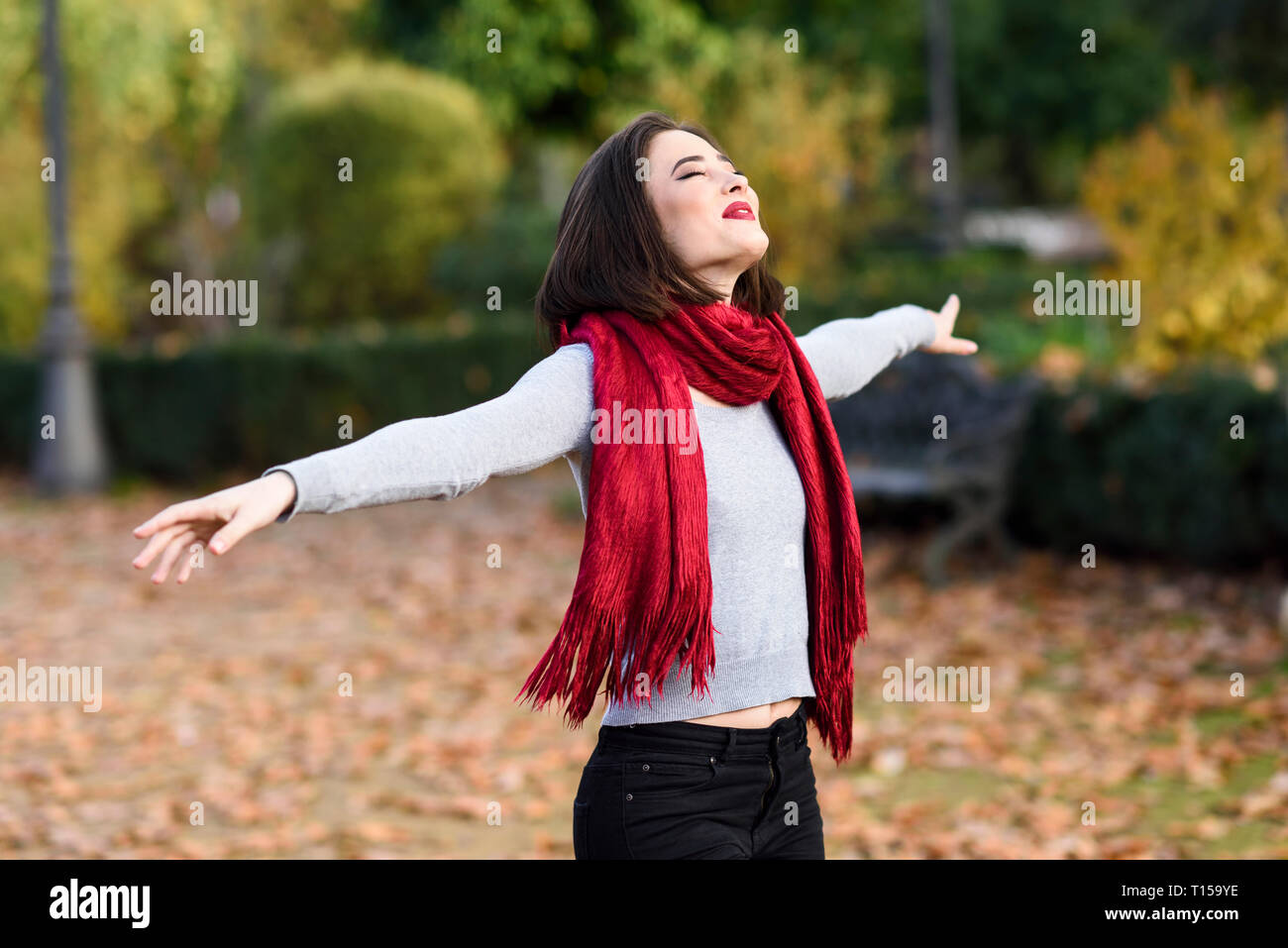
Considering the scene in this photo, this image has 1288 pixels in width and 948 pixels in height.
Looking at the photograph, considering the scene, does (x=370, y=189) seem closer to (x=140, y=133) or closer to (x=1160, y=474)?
(x=140, y=133)

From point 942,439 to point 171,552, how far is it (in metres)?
A: 7.54

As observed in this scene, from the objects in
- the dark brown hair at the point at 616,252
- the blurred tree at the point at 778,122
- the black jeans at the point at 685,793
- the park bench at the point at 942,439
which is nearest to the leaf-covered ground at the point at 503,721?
the park bench at the point at 942,439

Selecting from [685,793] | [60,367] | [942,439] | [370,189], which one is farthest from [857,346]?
[370,189]

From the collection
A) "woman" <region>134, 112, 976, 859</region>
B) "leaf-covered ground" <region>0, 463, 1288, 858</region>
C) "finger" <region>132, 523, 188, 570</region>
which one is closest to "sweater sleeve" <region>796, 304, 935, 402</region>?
"woman" <region>134, 112, 976, 859</region>

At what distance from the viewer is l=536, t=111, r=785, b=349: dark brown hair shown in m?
2.38

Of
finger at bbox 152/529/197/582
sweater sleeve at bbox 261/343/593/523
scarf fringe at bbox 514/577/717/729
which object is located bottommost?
scarf fringe at bbox 514/577/717/729

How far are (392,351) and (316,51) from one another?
17.2 meters

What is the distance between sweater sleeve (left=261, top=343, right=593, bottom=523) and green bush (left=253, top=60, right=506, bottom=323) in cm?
1522

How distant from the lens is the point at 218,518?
1.91m

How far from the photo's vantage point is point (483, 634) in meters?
7.96

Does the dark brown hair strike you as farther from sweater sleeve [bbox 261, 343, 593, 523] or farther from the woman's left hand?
the woman's left hand

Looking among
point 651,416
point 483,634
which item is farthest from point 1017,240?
point 651,416

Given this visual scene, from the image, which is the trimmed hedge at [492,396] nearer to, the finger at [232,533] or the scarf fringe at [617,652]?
the scarf fringe at [617,652]
